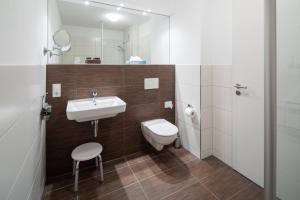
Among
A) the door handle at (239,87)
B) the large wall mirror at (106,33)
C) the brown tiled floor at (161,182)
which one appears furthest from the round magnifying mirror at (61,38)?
the door handle at (239,87)

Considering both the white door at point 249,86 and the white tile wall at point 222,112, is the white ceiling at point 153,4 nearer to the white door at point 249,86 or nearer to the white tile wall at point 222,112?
the white door at point 249,86

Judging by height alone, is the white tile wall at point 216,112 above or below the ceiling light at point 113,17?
below

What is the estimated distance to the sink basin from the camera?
1.49 metres

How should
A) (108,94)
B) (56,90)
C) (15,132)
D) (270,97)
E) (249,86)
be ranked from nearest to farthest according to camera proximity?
(270,97)
(15,132)
(249,86)
(56,90)
(108,94)

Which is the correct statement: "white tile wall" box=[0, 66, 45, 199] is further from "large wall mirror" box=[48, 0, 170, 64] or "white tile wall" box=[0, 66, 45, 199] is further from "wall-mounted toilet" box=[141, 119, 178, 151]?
"wall-mounted toilet" box=[141, 119, 178, 151]

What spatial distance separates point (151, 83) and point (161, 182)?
130 cm

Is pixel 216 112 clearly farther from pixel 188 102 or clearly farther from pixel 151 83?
pixel 151 83

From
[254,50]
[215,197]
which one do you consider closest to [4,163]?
[215,197]

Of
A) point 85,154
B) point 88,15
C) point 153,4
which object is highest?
point 153,4

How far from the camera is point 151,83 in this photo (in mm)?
2348

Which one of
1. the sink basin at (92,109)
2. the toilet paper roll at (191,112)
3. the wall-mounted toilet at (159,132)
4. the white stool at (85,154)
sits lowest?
the white stool at (85,154)

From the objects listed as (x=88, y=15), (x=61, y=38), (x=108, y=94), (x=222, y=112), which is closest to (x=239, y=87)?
(x=222, y=112)

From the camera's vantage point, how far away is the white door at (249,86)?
5.08ft

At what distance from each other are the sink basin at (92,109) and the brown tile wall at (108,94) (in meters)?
0.09
